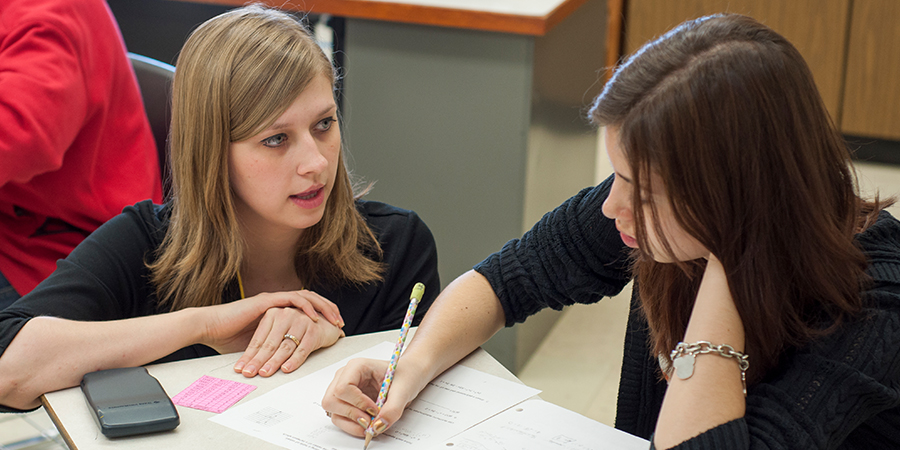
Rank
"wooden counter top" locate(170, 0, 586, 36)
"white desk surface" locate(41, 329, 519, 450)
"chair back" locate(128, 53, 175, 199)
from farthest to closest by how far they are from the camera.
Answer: "wooden counter top" locate(170, 0, 586, 36)
"chair back" locate(128, 53, 175, 199)
"white desk surface" locate(41, 329, 519, 450)

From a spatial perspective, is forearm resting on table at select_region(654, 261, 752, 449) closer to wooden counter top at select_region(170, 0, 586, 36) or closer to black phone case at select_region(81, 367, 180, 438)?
black phone case at select_region(81, 367, 180, 438)

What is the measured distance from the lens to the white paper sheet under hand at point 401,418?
94cm

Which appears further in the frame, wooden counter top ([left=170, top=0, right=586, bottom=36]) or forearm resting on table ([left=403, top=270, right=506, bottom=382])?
wooden counter top ([left=170, top=0, right=586, bottom=36])

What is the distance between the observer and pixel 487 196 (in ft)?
7.99

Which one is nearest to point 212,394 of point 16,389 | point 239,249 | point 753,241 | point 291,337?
point 291,337

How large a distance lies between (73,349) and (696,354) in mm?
781

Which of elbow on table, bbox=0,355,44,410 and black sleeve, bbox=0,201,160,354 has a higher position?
black sleeve, bbox=0,201,160,354

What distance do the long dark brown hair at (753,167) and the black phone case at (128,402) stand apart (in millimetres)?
579

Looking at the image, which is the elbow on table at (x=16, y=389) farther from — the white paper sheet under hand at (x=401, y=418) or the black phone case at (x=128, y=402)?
the white paper sheet under hand at (x=401, y=418)

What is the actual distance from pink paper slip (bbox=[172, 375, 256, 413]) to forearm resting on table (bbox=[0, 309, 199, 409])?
11 centimetres

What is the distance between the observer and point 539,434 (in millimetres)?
952

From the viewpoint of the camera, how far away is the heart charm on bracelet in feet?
2.83

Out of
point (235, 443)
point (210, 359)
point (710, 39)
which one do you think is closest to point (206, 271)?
point (210, 359)

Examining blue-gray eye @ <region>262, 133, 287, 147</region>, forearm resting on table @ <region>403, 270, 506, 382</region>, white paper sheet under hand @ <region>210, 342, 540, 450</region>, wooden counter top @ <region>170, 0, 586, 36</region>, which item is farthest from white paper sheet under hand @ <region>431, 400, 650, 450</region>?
wooden counter top @ <region>170, 0, 586, 36</region>
